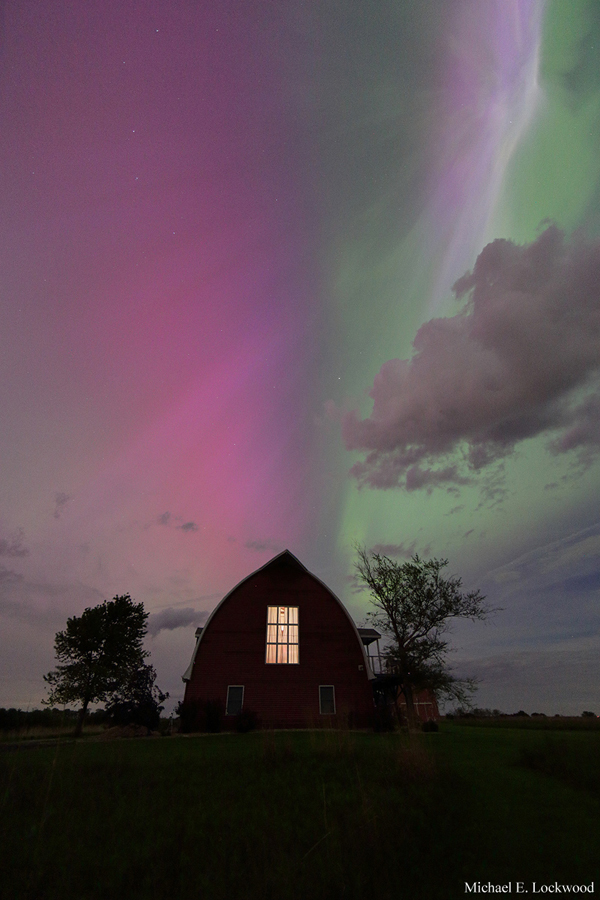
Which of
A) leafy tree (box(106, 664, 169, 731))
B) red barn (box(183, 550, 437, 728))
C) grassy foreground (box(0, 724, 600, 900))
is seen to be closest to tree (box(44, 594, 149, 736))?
leafy tree (box(106, 664, 169, 731))

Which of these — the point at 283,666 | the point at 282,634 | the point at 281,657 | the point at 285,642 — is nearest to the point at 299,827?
the point at 283,666

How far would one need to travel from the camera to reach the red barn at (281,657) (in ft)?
78.0

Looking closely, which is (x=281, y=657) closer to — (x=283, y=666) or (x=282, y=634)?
(x=283, y=666)

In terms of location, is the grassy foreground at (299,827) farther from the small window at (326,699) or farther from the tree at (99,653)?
the tree at (99,653)

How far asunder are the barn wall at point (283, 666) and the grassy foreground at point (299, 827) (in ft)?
49.7

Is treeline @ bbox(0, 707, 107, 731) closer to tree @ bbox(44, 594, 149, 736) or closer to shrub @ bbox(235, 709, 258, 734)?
tree @ bbox(44, 594, 149, 736)

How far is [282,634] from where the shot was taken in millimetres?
25641

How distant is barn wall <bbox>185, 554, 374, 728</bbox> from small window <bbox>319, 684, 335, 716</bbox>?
0.20 m

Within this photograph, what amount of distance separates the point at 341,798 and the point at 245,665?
1845 centimetres

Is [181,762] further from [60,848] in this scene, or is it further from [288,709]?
[288,709]

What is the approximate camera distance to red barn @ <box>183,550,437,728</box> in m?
23.8

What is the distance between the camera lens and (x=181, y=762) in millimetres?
10391

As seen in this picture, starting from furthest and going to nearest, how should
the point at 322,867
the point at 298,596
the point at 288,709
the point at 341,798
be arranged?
the point at 298,596 → the point at 288,709 → the point at 341,798 → the point at 322,867

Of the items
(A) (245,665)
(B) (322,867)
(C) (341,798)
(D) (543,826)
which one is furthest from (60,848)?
(A) (245,665)
